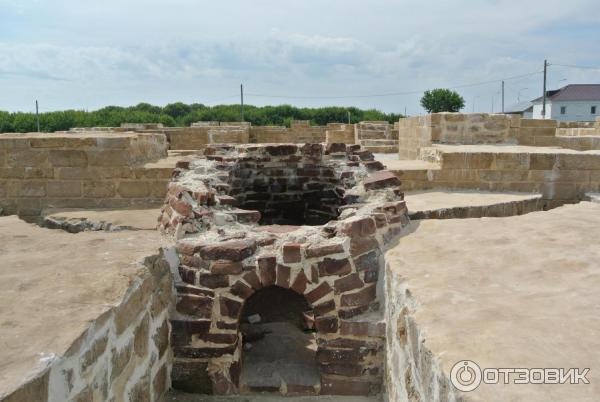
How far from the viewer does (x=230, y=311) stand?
3.89m

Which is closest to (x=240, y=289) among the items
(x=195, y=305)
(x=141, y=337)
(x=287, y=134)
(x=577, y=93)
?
(x=195, y=305)

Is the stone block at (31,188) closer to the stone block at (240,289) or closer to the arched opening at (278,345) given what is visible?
the arched opening at (278,345)

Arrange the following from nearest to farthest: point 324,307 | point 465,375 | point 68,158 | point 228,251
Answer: point 465,375, point 228,251, point 324,307, point 68,158

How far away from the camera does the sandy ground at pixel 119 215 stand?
5.60 meters

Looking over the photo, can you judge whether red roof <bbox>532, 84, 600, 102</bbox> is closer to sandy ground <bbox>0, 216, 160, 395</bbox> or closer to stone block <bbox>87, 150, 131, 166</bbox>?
stone block <bbox>87, 150, 131, 166</bbox>

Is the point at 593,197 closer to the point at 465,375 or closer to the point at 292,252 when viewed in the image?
the point at 292,252

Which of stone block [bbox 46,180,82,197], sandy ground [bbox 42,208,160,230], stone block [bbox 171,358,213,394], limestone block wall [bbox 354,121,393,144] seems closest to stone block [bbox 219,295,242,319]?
stone block [bbox 171,358,213,394]

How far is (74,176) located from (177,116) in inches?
1544

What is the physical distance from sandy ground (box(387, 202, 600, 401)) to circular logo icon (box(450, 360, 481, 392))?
0.10 feet

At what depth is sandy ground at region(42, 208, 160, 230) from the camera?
5.60 m

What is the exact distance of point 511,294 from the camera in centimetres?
274

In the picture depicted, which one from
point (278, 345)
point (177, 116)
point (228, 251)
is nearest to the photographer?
point (228, 251)

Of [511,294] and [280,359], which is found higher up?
[511,294]

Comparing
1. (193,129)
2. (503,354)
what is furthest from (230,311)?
(193,129)
